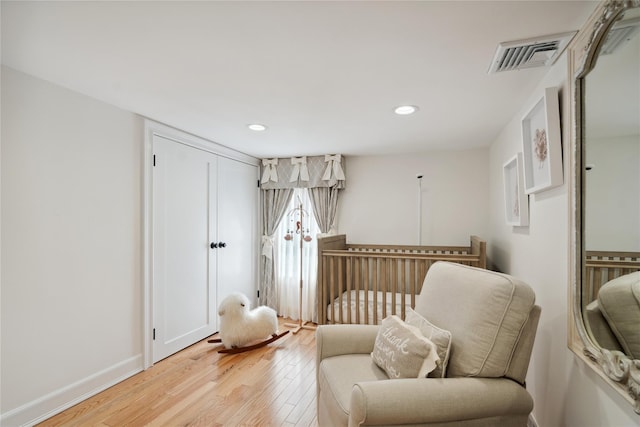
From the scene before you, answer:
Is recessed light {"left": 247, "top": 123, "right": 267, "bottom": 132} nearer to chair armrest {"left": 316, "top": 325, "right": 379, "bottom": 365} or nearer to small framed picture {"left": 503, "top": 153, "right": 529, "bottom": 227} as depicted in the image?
chair armrest {"left": 316, "top": 325, "right": 379, "bottom": 365}

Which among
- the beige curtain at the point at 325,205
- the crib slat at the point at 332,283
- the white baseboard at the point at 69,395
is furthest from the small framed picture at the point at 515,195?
the white baseboard at the point at 69,395

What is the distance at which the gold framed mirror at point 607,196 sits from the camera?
888 mm

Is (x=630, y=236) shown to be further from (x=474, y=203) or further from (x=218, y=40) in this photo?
(x=474, y=203)

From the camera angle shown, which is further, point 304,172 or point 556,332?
point 304,172

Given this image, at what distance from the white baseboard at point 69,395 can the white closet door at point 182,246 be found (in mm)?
282

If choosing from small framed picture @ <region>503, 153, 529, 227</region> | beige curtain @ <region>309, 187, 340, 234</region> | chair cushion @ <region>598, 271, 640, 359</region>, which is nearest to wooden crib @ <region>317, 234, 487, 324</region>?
small framed picture @ <region>503, 153, 529, 227</region>

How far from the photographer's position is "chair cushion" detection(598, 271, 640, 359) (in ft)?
2.88

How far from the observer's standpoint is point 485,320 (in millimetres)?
1289

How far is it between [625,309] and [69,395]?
3.03 m

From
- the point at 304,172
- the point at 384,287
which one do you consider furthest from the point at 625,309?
the point at 304,172

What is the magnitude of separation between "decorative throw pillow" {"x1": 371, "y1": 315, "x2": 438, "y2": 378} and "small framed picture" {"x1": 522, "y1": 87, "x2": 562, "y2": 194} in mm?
1013

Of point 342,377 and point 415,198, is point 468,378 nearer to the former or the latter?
point 342,377

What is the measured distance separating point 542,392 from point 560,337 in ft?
1.62

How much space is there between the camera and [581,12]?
3.84ft
